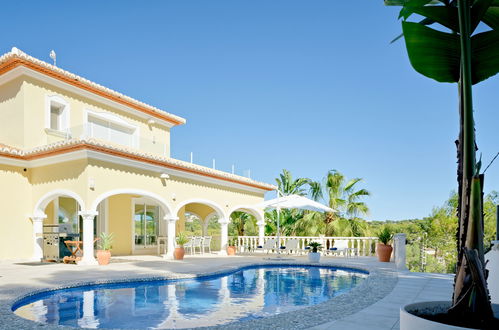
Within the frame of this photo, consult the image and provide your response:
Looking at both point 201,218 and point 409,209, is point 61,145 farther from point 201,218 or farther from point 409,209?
point 409,209

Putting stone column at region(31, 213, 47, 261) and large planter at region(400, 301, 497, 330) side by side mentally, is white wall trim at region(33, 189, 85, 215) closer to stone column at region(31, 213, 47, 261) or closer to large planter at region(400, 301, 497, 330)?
stone column at region(31, 213, 47, 261)

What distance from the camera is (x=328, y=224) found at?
21656 millimetres

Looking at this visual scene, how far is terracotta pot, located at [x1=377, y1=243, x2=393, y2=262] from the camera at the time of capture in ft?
45.5

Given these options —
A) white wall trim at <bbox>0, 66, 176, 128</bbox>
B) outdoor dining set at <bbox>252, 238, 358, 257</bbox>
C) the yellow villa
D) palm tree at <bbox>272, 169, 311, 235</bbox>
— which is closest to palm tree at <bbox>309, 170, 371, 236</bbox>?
palm tree at <bbox>272, 169, 311, 235</bbox>

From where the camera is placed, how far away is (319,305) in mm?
6527

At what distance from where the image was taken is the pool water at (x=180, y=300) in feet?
21.9

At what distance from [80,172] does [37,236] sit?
142 inches

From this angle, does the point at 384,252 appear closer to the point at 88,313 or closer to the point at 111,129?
the point at 88,313

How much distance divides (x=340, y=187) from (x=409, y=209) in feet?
47.2

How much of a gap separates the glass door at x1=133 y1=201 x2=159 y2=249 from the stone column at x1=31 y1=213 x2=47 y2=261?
13.5 ft

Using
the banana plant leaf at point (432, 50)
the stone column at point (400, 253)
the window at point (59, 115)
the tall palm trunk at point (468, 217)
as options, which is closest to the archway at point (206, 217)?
the window at point (59, 115)

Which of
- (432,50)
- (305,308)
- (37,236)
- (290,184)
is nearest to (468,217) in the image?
(432,50)

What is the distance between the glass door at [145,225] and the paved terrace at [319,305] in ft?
14.4

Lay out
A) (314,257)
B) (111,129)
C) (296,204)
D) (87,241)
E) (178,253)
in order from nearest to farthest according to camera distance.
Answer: (87,241) → (314,257) → (178,253) → (296,204) → (111,129)
